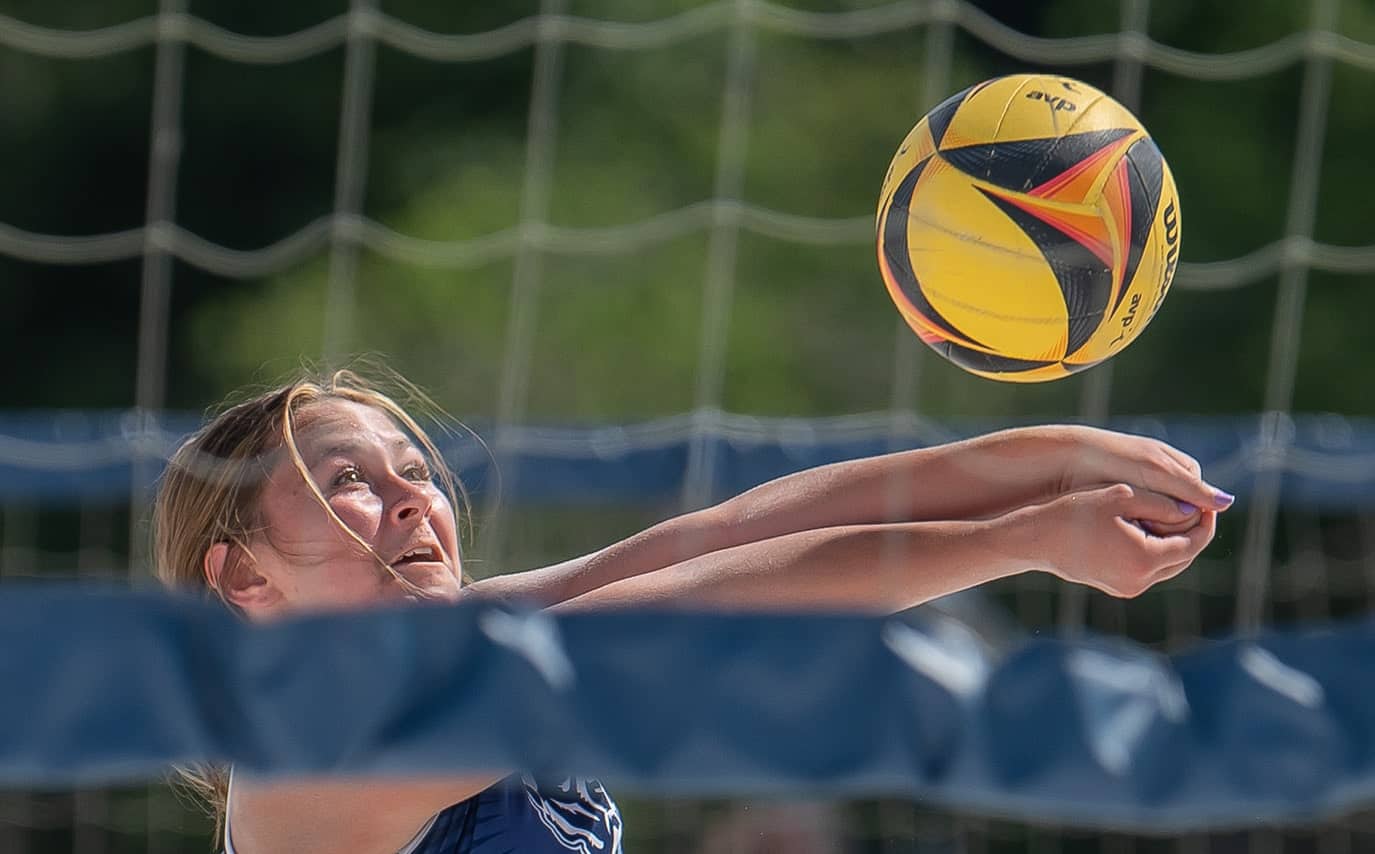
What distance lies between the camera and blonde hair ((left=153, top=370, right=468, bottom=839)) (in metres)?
2.16

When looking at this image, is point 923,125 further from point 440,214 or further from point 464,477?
point 440,214

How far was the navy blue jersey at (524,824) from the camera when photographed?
1.99 meters

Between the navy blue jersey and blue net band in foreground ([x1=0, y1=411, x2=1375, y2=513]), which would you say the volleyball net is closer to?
blue net band in foreground ([x1=0, y1=411, x2=1375, y2=513])

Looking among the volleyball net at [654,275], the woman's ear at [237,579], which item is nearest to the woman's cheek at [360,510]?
the woman's ear at [237,579]

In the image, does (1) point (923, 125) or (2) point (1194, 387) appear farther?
(2) point (1194, 387)

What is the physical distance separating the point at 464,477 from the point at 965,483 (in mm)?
3357

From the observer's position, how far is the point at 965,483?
189 cm

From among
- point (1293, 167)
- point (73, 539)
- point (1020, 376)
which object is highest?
point (1293, 167)

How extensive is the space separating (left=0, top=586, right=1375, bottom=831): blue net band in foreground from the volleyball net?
90.8 inches

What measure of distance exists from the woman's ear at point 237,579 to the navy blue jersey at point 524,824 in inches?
9.8

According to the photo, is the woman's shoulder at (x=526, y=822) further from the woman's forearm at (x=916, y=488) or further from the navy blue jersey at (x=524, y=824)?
the woman's forearm at (x=916, y=488)

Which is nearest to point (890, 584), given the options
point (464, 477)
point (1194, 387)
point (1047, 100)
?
point (1047, 100)

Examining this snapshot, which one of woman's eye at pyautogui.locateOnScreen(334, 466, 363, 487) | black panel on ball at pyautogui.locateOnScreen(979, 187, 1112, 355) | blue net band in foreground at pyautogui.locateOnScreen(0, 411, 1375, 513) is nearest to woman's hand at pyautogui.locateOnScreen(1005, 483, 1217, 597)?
black panel on ball at pyautogui.locateOnScreen(979, 187, 1112, 355)

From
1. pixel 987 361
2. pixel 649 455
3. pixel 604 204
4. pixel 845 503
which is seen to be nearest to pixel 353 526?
pixel 845 503
